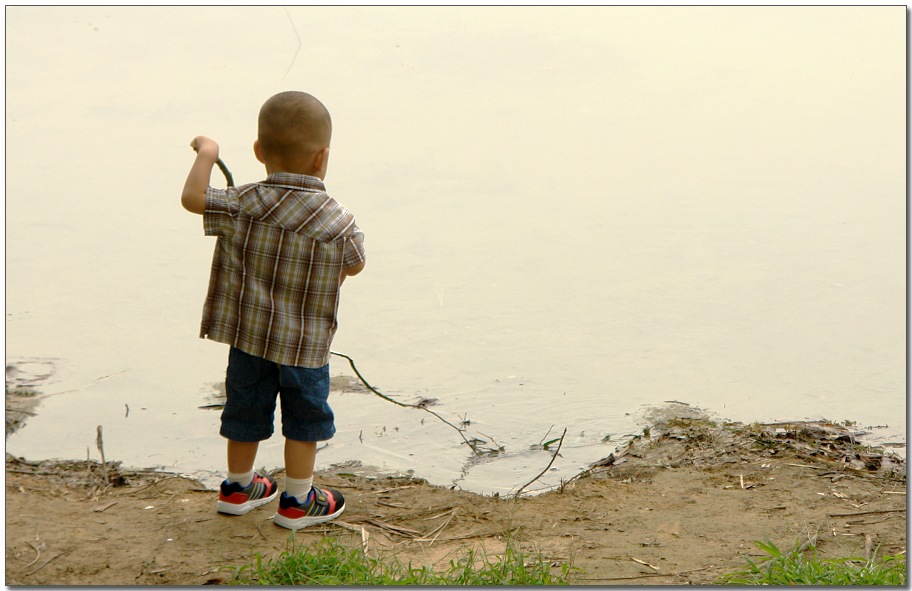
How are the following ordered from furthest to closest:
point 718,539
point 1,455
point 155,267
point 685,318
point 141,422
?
point 155,267 → point 685,318 → point 141,422 → point 1,455 → point 718,539

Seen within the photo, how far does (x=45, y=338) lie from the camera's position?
4418 mm

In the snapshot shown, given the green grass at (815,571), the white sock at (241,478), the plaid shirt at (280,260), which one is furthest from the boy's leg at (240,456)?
the green grass at (815,571)

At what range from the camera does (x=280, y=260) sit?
2.83 meters

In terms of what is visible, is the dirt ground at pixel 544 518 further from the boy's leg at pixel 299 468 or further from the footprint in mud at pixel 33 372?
the footprint in mud at pixel 33 372

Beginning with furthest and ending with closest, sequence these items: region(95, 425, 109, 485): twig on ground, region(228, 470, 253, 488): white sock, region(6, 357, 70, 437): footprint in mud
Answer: region(6, 357, 70, 437): footprint in mud < region(95, 425, 109, 485): twig on ground < region(228, 470, 253, 488): white sock

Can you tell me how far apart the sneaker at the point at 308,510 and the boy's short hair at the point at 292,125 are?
3.02ft

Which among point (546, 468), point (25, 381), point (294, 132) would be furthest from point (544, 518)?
point (25, 381)

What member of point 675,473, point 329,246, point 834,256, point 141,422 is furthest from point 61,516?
point 834,256

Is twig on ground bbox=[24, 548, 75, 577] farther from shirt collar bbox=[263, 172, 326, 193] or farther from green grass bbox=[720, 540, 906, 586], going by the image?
green grass bbox=[720, 540, 906, 586]

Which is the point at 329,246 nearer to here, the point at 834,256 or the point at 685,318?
the point at 685,318

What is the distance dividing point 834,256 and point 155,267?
3.26m

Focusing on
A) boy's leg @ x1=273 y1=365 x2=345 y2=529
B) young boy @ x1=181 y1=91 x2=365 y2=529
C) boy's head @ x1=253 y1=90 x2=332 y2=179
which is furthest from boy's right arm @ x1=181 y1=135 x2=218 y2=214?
boy's leg @ x1=273 y1=365 x2=345 y2=529

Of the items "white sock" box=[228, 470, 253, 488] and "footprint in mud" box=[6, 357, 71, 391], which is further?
"footprint in mud" box=[6, 357, 71, 391]

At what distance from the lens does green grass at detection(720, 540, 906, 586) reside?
8.73 ft
